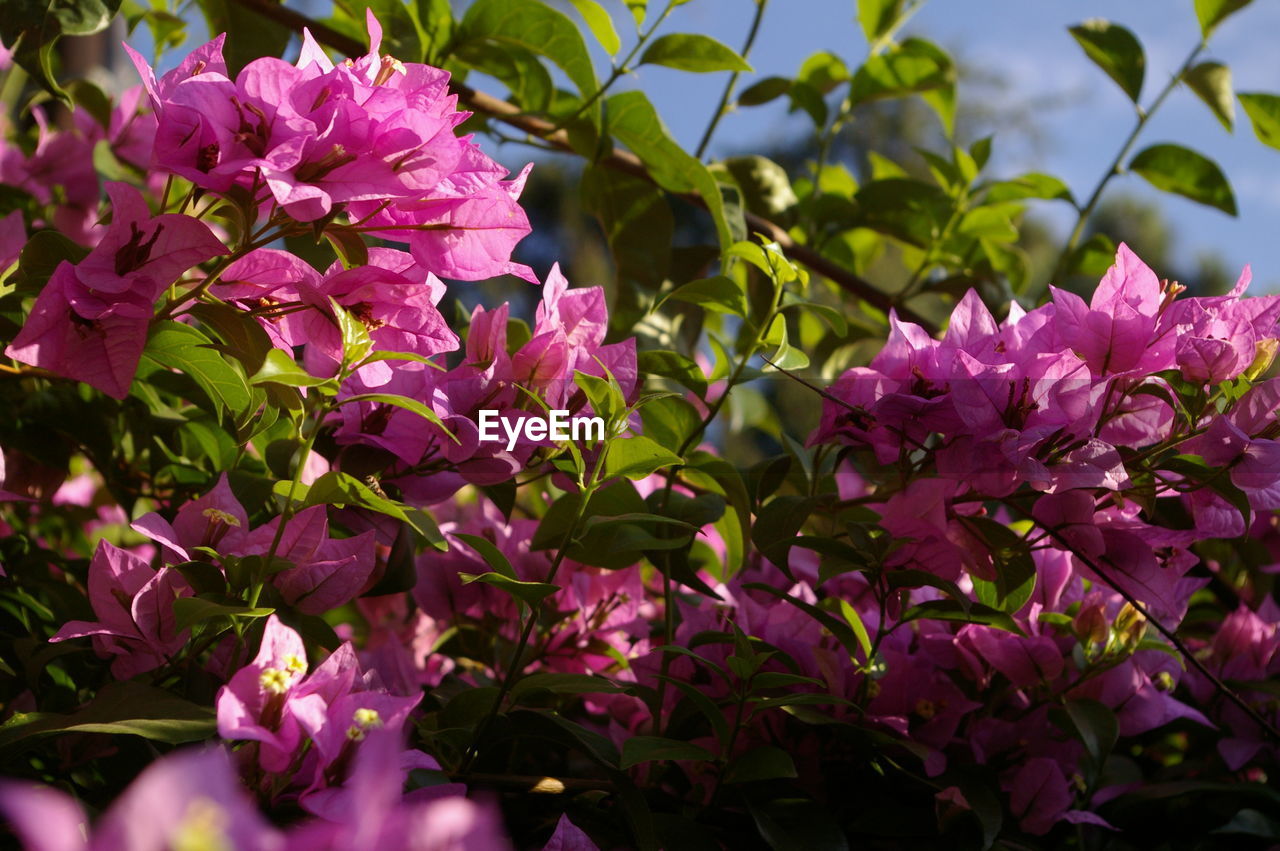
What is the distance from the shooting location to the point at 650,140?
0.58m

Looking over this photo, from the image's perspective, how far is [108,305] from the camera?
0.36m

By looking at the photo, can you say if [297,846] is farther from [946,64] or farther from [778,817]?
[946,64]

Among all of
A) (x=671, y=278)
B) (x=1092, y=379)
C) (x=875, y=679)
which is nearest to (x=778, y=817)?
(x=875, y=679)

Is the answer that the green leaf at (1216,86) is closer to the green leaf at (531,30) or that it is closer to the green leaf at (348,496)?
the green leaf at (531,30)

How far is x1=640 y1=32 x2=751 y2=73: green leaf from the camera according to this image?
55 cm

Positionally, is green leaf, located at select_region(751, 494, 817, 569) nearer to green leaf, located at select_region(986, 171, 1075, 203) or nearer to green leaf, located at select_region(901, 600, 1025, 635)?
green leaf, located at select_region(901, 600, 1025, 635)

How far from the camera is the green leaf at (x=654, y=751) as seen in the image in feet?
1.14

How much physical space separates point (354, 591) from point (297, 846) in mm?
196

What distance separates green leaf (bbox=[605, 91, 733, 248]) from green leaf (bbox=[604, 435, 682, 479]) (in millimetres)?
212

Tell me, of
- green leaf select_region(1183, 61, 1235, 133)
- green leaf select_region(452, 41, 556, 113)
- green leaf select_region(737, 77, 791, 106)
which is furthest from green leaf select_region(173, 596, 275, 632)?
green leaf select_region(1183, 61, 1235, 133)

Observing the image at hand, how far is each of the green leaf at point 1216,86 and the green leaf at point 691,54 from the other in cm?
35

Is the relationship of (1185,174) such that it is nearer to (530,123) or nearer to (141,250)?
(530,123)

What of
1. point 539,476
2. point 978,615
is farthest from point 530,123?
point 978,615

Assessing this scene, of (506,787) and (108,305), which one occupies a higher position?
(108,305)
